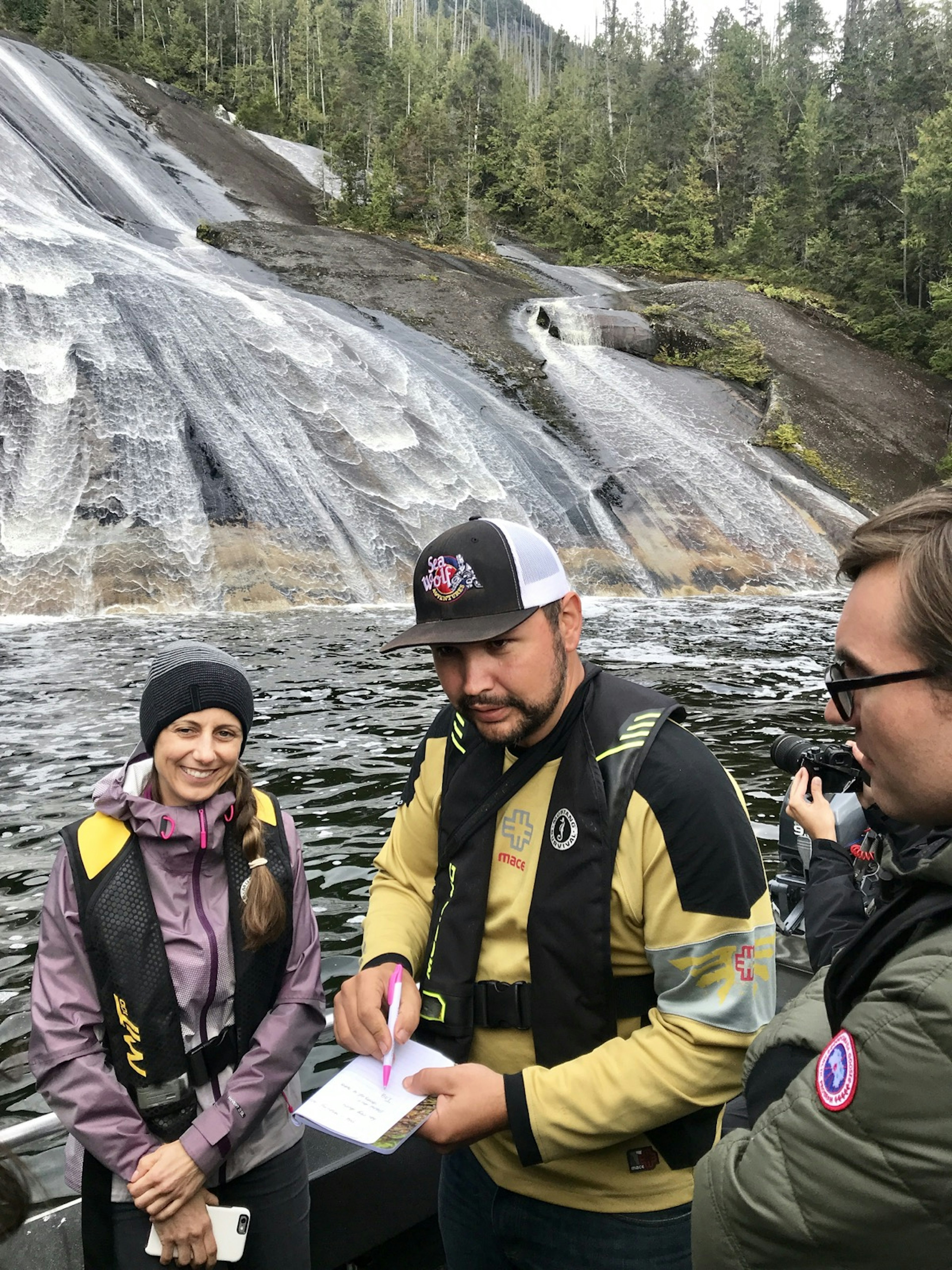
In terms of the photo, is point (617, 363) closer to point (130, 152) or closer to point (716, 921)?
point (130, 152)

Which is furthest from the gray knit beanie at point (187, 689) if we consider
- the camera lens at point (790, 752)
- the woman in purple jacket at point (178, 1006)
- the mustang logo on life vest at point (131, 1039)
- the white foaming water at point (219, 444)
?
the white foaming water at point (219, 444)

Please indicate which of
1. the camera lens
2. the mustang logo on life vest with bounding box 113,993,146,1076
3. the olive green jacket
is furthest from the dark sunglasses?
the camera lens

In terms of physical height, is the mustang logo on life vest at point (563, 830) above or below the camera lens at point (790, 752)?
above

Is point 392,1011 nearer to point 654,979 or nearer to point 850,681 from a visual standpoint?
point 654,979

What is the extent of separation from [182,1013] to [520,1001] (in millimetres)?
1005

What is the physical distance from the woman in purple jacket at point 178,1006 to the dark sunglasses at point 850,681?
1660 millimetres

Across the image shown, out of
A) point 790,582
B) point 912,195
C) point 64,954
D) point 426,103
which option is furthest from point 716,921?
point 426,103

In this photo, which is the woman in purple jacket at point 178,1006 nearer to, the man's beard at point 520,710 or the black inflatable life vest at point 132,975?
the black inflatable life vest at point 132,975

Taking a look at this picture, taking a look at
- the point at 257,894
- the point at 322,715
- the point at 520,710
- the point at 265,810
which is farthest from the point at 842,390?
the point at 520,710

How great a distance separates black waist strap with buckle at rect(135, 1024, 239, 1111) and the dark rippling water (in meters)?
1.41

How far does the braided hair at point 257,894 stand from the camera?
2557 millimetres

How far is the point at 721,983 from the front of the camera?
1.82 meters

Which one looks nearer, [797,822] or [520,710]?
[520,710]

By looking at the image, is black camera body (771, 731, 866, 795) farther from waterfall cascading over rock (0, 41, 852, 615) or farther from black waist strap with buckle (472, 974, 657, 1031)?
waterfall cascading over rock (0, 41, 852, 615)
